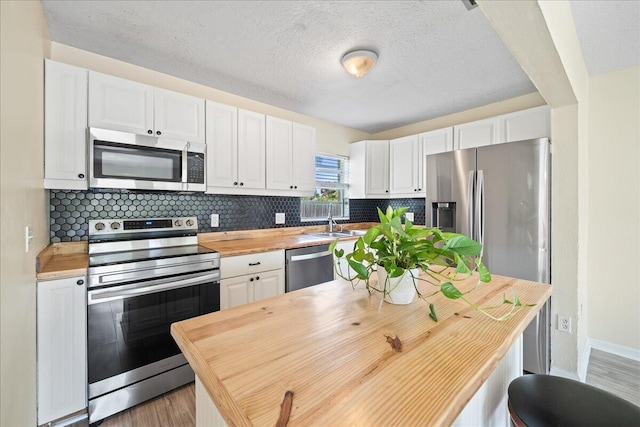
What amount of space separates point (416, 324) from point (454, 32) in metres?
1.93

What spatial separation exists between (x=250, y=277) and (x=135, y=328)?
2.67ft

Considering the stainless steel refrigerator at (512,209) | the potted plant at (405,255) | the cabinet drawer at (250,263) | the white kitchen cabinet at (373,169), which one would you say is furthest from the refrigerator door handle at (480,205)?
the cabinet drawer at (250,263)

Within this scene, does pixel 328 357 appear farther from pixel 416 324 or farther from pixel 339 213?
pixel 339 213

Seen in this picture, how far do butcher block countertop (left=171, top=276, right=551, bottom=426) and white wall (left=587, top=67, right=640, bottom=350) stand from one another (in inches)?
89.8

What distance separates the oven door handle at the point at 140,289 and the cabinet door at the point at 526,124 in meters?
3.05

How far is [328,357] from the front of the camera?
0.63 m

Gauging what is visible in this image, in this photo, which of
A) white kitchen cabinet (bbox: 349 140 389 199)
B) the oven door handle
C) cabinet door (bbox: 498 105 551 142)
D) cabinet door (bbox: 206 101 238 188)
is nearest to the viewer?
the oven door handle

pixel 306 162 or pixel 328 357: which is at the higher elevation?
pixel 306 162

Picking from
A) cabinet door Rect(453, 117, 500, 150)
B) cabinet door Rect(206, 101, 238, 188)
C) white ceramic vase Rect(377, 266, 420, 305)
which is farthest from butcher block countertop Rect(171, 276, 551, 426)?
cabinet door Rect(453, 117, 500, 150)

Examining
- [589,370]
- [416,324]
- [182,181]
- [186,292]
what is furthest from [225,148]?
[589,370]

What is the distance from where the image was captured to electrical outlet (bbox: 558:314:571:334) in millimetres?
2088

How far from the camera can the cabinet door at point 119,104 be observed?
185cm

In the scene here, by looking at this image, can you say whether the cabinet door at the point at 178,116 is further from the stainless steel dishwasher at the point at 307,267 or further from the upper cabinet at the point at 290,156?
the stainless steel dishwasher at the point at 307,267

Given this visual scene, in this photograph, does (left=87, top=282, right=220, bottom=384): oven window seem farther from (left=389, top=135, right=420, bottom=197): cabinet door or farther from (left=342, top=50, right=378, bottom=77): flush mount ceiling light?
(left=389, top=135, right=420, bottom=197): cabinet door
